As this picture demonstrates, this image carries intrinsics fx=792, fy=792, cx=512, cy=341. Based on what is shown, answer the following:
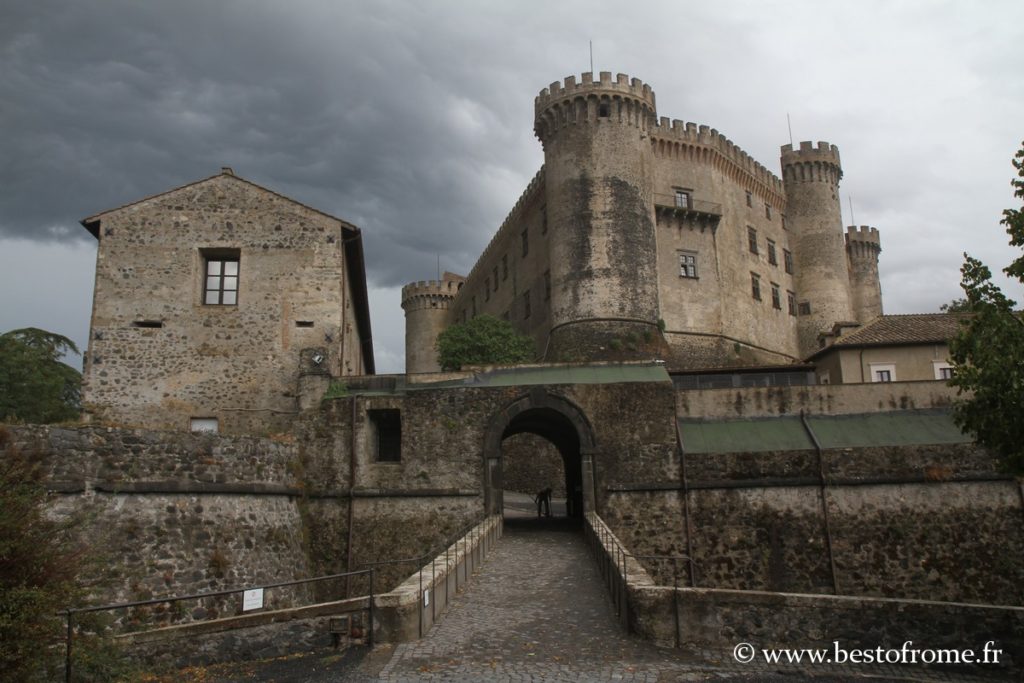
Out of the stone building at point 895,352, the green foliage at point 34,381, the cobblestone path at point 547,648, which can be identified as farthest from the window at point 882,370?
the green foliage at point 34,381

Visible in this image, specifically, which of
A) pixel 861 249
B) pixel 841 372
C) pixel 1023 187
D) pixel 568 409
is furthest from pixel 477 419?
pixel 861 249

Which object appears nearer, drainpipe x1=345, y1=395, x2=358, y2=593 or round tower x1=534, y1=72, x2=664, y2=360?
drainpipe x1=345, y1=395, x2=358, y2=593

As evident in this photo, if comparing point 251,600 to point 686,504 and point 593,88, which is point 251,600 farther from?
point 593,88

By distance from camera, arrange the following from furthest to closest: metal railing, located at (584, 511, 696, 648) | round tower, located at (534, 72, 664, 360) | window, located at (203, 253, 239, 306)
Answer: round tower, located at (534, 72, 664, 360) → window, located at (203, 253, 239, 306) → metal railing, located at (584, 511, 696, 648)

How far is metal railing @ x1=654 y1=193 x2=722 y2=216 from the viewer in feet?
137

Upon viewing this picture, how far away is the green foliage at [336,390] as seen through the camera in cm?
2130

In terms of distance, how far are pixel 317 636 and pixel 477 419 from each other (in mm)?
10897

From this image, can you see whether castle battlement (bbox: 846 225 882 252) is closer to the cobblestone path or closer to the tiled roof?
the tiled roof

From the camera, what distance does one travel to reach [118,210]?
22.0 meters

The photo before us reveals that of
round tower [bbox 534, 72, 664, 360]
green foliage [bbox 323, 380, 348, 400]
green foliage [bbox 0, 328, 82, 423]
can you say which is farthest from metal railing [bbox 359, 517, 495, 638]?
green foliage [bbox 0, 328, 82, 423]

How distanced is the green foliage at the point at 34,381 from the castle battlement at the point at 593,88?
25586 millimetres

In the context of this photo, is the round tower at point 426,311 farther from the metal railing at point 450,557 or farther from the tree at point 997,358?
the tree at point 997,358

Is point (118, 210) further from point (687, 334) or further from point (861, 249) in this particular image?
point (861, 249)

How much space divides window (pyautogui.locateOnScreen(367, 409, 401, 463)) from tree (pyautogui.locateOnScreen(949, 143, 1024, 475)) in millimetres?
13604
